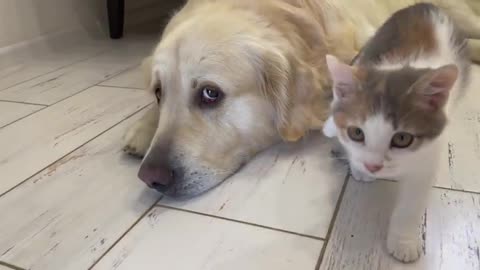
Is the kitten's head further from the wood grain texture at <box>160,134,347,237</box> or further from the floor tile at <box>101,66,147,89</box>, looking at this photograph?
the floor tile at <box>101,66,147,89</box>

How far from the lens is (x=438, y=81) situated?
2.81 feet

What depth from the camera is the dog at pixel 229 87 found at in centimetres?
125

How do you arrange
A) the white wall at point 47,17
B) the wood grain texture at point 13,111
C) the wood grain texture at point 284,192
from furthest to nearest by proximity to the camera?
the white wall at point 47,17
the wood grain texture at point 13,111
the wood grain texture at point 284,192

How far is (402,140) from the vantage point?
90cm

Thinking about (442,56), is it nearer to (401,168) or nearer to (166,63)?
(401,168)

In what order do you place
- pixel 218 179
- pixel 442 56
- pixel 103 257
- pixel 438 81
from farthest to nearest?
pixel 218 179 → pixel 442 56 → pixel 103 257 → pixel 438 81

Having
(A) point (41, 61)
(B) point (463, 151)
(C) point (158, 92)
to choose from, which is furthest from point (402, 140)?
(A) point (41, 61)

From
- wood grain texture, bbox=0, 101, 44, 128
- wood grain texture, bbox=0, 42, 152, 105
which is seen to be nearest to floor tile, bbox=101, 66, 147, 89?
wood grain texture, bbox=0, 42, 152, 105

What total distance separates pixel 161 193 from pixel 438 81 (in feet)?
2.31

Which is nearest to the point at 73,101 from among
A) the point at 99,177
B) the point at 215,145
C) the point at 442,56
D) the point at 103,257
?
the point at 99,177

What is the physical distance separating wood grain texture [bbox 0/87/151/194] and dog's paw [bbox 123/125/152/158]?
0.61ft

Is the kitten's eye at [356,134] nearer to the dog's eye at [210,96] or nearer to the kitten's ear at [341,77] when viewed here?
the kitten's ear at [341,77]

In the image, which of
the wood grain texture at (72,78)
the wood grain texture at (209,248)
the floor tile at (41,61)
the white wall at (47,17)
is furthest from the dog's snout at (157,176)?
the white wall at (47,17)

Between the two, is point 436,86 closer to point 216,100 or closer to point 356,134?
point 356,134
